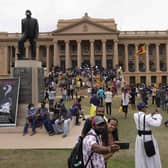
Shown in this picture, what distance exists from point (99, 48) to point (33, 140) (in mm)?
65780

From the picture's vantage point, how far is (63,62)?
7681 cm

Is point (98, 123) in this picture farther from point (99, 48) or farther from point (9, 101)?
point (99, 48)

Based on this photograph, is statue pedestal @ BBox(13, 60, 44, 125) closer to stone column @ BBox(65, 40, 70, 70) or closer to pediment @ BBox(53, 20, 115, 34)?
stone column @ BBox(65, 40, 70, 70)

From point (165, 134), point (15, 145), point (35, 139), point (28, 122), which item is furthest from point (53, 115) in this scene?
point (165, 134)

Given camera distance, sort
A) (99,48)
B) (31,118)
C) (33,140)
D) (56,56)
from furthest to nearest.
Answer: (99,48), (56,56), (31,118), (33,140)

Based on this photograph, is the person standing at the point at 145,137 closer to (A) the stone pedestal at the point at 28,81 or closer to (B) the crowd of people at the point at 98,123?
(B) the crowd of people at the point at 98,123

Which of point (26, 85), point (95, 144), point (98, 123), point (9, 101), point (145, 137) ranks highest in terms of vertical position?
point (26, 85)

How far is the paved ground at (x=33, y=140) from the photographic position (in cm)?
1162

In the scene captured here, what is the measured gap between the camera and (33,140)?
12.8m

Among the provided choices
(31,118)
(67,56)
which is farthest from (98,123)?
(67,56)

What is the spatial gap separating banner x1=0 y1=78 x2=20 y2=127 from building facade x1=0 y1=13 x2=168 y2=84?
186 ft

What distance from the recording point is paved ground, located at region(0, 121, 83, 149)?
1162 centimetres

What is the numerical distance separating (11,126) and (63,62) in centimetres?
6245

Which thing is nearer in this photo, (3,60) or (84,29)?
(84,29)
